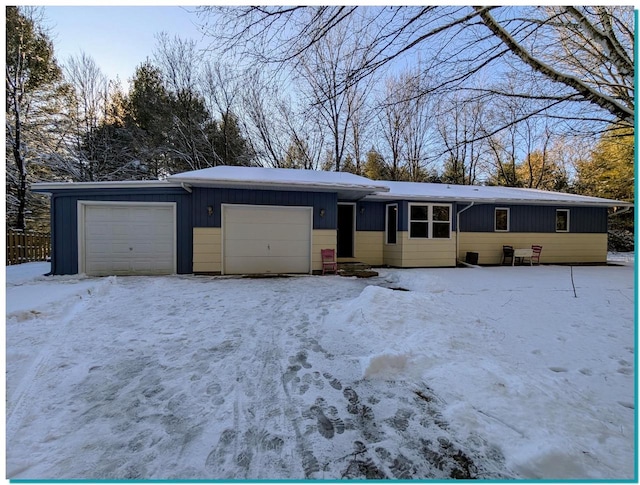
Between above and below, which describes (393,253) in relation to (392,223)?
below

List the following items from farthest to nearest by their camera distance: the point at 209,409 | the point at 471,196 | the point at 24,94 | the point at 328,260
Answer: the point at 24,94 < the point at 471,196 < the point at 328,260 < the point at 209,409

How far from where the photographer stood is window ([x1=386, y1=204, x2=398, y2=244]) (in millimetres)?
11258

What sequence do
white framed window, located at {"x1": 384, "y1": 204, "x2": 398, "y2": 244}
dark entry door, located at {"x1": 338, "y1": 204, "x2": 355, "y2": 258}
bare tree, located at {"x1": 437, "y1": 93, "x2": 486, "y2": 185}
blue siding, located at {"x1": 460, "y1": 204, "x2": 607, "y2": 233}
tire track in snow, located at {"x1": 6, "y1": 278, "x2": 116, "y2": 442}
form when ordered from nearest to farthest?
tire track in snow, located at {"x1": 6, "y1": 278, "x2": 116, "y2": 442} → bare tree, located at {"x1": 437, "y1": 93, "x2": 486, "y2": 185} → white framed window, located at {"x1": 384, "y1": 204, "x2": 398, "y2": 244} → dark entry door, located at {"x1": 338, "y1": 204, "x2": 355, "y2": 258} → blue siding, located at {"x1": 460, "y1": 204, "x2": 607, "y2": 233}

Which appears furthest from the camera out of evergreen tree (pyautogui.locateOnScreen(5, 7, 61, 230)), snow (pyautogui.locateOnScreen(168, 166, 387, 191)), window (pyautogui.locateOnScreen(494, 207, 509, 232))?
evergreen tree (pyautogui.locateOnScreen(5, 7, 61, 230))

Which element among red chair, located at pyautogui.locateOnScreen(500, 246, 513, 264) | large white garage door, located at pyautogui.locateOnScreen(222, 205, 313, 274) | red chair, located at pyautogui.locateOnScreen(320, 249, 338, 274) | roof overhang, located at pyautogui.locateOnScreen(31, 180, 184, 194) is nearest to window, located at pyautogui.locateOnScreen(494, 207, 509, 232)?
red chair, located at pyautogui.locateOnScreen(500, 246, 513, 264)

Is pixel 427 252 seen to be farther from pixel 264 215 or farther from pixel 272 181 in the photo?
pixel 272 181

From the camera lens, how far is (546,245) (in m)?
12.8

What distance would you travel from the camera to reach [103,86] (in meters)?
17.2

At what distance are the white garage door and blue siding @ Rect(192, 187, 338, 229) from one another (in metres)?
1.00

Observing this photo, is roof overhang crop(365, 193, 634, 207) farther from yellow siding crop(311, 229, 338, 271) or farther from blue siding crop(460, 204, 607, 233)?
yellow siding crop(311, 229, 338, 271)

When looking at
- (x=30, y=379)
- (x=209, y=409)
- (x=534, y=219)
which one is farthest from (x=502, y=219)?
(x=30, y=379)

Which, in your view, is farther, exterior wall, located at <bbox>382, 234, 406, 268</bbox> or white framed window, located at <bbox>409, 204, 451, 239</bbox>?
white framed window, located at <bbox>409, 204, 451, 239</bbox>

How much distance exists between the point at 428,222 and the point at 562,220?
22.6 ft

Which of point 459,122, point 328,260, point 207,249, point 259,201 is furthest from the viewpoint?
point 328,260
